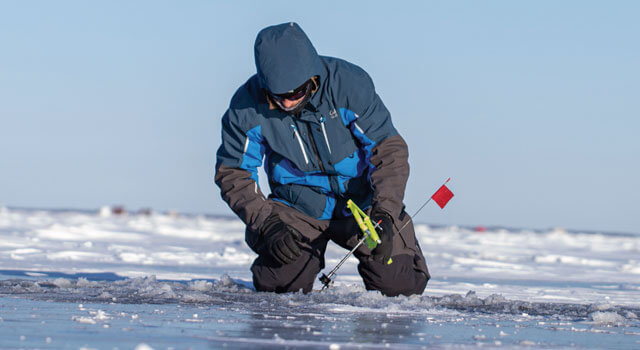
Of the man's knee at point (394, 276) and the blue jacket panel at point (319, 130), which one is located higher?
the blue jacket panel at point (319, 130)

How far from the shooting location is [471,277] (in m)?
7.15

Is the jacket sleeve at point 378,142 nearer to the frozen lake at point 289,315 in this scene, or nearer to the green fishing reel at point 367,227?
the green fishing reel at point 367,227

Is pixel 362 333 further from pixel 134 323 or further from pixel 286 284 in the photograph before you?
pixel 286 284

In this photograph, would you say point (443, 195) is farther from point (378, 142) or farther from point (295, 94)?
point (295, 94)

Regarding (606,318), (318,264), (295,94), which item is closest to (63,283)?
(318,264)

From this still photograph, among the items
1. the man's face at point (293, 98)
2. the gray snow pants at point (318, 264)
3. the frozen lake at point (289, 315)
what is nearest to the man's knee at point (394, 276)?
the gray snow pants at point (318, 264)

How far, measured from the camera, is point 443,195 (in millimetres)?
4336

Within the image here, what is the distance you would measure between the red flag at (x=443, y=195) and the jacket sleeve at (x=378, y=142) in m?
0.28

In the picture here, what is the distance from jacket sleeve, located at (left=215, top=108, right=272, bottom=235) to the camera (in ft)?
13.6

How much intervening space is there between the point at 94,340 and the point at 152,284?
1921mm

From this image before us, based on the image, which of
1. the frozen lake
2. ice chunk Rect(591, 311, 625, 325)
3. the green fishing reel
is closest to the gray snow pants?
the frozen lake

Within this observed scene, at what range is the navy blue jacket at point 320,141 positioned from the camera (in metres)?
4.01

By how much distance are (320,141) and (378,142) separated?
0.28m

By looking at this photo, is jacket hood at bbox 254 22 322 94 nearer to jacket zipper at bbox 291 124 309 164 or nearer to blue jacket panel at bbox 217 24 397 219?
blue jacket panel at bbox 217 24 397 219
